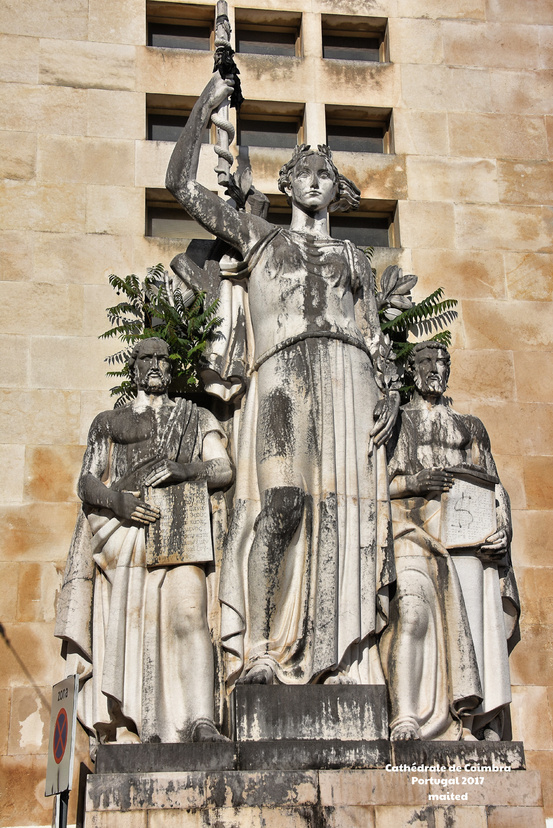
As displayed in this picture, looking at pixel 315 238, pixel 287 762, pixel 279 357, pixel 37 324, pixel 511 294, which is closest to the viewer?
pixel 287 762

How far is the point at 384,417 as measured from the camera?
33.8 ft

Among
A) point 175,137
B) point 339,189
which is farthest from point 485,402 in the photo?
point 175,137

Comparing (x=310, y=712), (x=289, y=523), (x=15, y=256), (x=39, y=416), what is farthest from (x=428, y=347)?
(x=15, y=256)

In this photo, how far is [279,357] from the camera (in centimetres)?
1029

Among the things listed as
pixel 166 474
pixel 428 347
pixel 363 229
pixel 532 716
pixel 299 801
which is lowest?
pixel 299 801

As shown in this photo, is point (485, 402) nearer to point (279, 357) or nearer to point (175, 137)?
point (279, 357)

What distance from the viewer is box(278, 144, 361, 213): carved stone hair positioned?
11.3 m

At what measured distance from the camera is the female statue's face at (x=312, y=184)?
439 inches

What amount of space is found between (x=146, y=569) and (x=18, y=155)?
5246 mm

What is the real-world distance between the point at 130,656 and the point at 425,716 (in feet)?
7.72

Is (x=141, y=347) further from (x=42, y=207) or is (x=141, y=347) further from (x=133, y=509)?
(x=42, y=207)

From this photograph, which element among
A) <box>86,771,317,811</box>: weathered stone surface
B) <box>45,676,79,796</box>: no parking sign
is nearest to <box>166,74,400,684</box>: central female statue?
<box>86,771,317,811</box>: weathered stone surface

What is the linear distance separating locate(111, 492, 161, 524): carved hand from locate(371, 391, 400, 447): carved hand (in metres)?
1.91

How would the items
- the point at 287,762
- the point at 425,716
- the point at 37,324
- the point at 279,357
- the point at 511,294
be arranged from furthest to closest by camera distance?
the point at 511,294 < the point at 37,324 < the point at 279,357 < the point at 425,716 < the point at 287,762
